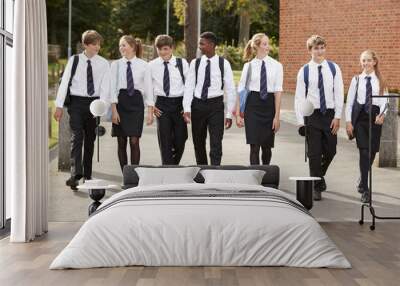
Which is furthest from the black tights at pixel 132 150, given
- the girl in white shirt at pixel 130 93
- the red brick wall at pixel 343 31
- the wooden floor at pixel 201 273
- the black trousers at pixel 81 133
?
the red brick wall at pixel 343 31

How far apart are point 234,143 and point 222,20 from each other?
5.23 meters

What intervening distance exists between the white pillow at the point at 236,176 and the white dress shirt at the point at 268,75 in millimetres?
1130

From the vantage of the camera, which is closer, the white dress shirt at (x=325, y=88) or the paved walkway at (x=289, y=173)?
the paved walkway at (x=289, y=173)

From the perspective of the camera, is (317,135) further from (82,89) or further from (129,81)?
(82,89)

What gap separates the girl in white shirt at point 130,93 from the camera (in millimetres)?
7434

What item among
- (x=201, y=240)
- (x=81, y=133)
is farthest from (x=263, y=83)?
(x=201, y=240)

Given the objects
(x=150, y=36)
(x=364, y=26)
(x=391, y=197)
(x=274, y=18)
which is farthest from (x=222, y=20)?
(x=391, y=197)

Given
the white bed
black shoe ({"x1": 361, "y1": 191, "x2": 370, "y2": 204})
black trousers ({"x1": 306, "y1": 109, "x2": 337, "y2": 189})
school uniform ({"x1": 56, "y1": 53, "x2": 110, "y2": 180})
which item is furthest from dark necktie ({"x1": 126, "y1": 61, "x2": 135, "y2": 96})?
the white bed

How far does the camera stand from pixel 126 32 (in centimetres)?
2109

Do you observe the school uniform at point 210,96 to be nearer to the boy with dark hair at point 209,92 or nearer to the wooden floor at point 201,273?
the boy with dark hair at point 209,92

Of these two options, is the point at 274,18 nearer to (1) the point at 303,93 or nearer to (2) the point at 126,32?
(2) the point at 126,32

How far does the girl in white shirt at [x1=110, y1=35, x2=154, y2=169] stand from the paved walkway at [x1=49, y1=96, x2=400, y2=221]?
67 cm

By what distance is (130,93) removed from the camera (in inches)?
298

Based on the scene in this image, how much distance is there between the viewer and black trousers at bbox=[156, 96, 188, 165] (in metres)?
7.39
